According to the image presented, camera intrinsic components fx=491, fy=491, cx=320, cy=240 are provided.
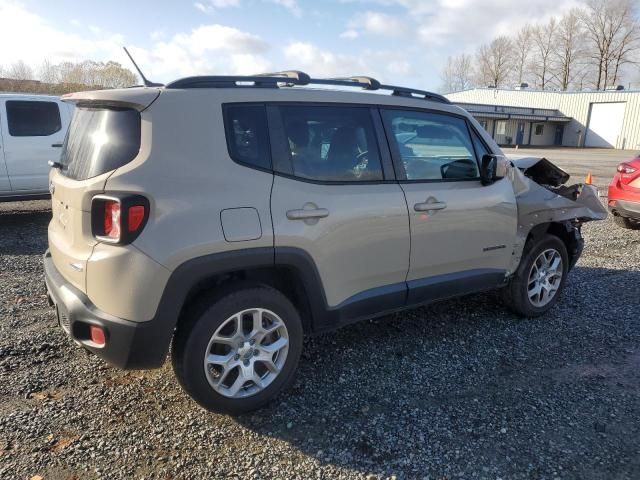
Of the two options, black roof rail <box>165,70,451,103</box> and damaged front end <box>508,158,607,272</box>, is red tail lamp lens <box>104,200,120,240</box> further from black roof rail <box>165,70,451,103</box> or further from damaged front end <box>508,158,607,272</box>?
damaged front end <box>508,158,607,272</box>

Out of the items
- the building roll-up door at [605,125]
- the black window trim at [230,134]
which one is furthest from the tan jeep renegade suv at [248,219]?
the building roll-up door at [605,125]

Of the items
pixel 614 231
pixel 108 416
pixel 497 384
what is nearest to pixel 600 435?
pixel 497 384

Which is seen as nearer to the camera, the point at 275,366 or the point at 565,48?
the point at 275,366

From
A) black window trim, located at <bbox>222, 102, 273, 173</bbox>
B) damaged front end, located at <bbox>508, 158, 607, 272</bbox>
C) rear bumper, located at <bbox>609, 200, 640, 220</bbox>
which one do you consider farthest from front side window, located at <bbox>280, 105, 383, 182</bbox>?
rear bumper, located at <bbox>609, 200, 640, 220</bbox>

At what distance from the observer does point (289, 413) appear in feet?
10.0

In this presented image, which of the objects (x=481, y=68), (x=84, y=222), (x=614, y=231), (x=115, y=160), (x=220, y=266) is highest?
(x=481, y=68)

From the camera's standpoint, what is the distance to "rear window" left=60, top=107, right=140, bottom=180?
2.60 m

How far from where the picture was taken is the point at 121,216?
2.45 m

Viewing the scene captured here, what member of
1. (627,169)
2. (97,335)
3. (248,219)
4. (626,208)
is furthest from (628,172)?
(97,335)

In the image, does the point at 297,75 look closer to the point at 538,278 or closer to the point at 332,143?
the point at 332,143

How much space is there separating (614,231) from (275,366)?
772 centimetres

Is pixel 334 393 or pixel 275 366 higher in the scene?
pixel 275 366

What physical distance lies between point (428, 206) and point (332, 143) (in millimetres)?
856

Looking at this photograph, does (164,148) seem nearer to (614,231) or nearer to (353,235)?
(353,235)
